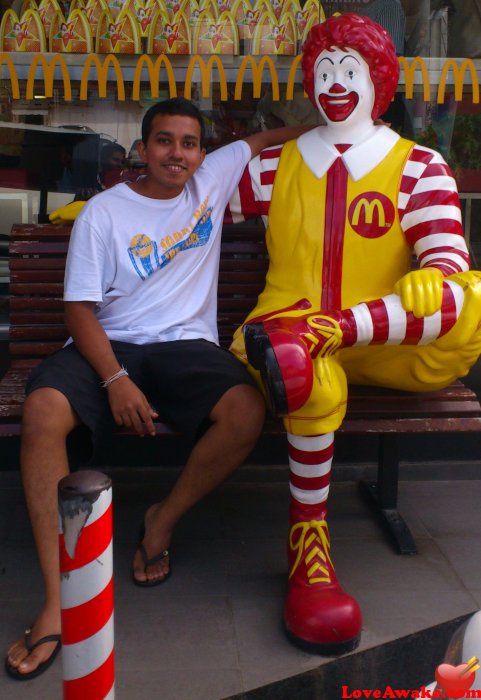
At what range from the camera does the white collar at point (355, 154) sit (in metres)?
2.86

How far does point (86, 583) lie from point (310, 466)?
1.21m

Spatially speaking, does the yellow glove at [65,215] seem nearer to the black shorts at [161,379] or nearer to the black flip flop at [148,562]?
the black shorts at [161,379]

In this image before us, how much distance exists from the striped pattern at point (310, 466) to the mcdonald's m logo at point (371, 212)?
0.67 metres

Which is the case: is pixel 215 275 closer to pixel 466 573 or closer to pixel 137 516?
pixel 137 516

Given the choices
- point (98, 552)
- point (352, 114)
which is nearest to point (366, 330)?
point (352, 114)

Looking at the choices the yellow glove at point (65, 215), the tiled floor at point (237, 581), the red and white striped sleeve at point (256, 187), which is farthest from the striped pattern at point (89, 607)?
the yellow glove at point (65, 215)

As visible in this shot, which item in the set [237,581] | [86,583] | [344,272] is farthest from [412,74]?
[86,583]

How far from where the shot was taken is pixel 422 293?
2518 millimetres

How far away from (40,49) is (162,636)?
239 centimetres

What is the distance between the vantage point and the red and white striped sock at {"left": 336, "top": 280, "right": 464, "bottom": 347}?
256 cm

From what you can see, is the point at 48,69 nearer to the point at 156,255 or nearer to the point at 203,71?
the point at 203,71

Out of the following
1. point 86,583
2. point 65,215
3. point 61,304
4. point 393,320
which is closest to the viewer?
point 86,583

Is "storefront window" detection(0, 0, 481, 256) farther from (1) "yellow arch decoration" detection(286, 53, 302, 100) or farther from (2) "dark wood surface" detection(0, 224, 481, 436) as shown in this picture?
(2) "dark wood surface" detection(0, 224, 481, 436)

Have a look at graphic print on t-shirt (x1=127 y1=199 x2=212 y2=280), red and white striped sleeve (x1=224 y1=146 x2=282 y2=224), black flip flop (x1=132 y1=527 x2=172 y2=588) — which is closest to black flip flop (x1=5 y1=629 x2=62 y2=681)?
black flip flop (x1=132 y1=527 x2=172 y2=588)
